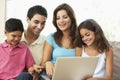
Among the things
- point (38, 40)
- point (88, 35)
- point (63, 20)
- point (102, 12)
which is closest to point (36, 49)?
point (38, 40)

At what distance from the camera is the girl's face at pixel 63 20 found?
6.24 ft

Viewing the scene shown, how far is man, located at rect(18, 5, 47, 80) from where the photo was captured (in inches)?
77.5

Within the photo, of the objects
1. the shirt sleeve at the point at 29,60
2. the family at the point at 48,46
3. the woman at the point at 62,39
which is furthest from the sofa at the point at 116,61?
the shirt sleeve at the point at 29,60

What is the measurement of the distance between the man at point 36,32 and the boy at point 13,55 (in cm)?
10

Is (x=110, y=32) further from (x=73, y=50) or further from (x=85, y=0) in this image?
(x=73, y=50)

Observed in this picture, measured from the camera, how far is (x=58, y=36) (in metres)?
1.99

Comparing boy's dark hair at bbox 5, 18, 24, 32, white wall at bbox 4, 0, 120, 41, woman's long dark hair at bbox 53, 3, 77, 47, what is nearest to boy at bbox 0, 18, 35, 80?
boy's dark hair at bbox 5, 18, 24, 32

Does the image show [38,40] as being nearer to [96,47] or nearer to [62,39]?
[62,39]

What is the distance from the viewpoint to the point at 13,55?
1.85m

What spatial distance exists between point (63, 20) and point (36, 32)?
26 cm

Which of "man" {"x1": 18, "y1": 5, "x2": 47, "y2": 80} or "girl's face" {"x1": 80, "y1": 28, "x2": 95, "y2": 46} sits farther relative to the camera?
"man" {"x1": 18, "y1": 5, "x2": 47, "y2": 80}

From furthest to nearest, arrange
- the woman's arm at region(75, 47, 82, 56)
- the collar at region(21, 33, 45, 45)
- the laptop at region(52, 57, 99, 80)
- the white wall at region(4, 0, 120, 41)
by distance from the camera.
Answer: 1. the white wall at region(4, 0, 120, 41)
2. the collar at region(21, 33, 45, 45)
3. the woman's arm at region(75, 47, 82, 56)
4. the laptop at region(52, 57, 99, 80)

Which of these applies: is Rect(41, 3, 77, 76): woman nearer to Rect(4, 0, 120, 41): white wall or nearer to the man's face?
the man's face

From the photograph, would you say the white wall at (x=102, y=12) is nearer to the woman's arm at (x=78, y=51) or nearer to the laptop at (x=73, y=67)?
the woman's arm at (x=78, y=51)
